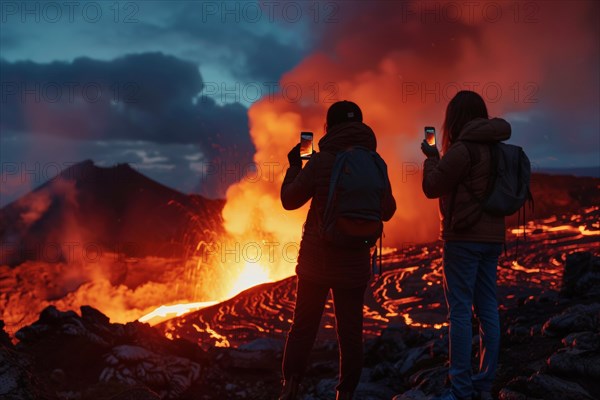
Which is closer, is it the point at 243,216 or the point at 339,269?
the point at 339,269

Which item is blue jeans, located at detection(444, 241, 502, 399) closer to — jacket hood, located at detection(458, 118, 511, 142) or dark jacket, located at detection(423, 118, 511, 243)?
dark jacket, located at detection(423, 118, 511, 243)

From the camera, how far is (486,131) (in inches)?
153

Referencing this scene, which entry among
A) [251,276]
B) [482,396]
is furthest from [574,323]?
[251,276]

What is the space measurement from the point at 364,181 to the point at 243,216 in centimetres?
2989

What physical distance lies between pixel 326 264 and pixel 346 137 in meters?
0.97

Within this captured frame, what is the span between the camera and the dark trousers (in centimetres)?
381

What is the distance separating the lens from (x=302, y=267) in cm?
379

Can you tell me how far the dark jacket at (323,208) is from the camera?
3689 mm

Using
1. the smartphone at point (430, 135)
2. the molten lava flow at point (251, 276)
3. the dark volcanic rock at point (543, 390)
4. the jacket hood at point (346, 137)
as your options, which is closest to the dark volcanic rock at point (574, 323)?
the dark volcanic rock at point (543, 390)

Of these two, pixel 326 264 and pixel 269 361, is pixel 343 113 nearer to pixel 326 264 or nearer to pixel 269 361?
pixel 326 264

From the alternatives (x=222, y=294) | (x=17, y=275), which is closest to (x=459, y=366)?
(x=222, y=294)

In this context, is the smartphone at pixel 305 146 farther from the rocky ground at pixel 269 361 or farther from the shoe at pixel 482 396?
the rocky ground at pixel 269 361

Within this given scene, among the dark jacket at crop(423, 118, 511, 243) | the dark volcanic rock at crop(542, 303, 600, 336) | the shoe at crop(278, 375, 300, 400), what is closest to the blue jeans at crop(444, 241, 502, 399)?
the dark jacket at crop(423, 118, 511, 243)

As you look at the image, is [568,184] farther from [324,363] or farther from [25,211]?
[25,211]
